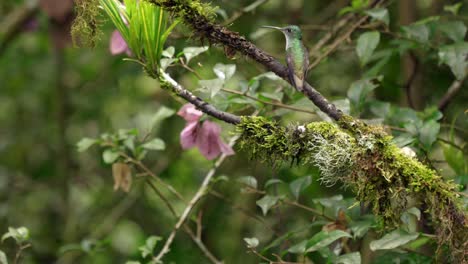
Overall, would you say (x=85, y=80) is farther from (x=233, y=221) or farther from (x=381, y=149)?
(x=381, y=149)

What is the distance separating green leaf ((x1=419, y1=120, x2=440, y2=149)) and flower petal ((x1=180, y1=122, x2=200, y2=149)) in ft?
1.64

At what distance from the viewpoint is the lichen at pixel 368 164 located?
1.10 metres

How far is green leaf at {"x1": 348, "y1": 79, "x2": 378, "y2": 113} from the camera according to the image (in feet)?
5.22

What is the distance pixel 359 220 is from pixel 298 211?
1112 mm

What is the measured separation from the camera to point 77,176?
3.17 m

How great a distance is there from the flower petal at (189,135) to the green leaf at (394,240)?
1.65 feet

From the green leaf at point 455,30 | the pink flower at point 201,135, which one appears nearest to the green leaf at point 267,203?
the pink flower at point 201,135

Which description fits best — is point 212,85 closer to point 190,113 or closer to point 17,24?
point 190,113

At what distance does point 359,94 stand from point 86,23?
2.29 ft

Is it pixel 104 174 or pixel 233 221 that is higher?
pixel 104 174

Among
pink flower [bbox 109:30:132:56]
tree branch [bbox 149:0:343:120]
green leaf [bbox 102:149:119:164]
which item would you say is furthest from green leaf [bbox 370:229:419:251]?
pink flower [bbox 109:30:132:56]

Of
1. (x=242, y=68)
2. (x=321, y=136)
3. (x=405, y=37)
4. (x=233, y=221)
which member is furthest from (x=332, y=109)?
(x=233, y=221)

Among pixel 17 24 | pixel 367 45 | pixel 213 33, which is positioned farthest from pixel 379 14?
pixel 17 24

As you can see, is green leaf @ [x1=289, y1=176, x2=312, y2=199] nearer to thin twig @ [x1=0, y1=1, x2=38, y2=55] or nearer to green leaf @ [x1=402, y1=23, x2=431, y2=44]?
green leaf @ [x1=402, y1=23, x2=431, y2=44]
